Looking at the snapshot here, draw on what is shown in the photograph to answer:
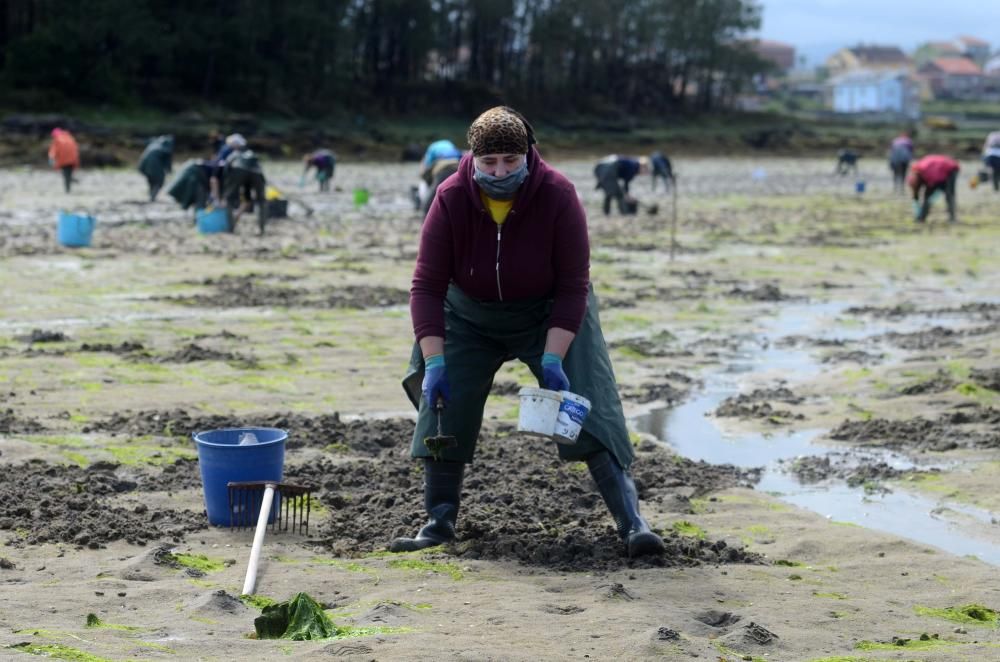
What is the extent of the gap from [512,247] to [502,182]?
0.27m

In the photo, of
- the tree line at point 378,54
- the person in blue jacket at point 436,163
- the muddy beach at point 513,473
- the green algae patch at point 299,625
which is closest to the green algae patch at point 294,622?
the green algae patch at point 299,625

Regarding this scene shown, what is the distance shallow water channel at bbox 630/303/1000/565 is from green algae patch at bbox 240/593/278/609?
2.85m

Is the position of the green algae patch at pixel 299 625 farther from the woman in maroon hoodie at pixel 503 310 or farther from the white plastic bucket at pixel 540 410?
the woman in maroon hoodie at pixel 503 310

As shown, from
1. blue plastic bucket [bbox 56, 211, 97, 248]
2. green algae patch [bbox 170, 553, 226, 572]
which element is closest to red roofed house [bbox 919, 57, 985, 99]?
blue plastic bucket [bbox 56, 211, 97, 248]

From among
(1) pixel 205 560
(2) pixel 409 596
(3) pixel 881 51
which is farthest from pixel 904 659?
(3) pixel 881 51

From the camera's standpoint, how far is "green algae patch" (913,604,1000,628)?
4945mm

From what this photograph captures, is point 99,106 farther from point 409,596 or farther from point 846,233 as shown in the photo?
point 409,596

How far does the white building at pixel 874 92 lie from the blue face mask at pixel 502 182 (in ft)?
415

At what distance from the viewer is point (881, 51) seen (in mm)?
193625

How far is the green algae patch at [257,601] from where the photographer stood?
16.1ft

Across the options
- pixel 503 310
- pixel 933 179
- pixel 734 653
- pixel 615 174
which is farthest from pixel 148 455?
pixel 933 179

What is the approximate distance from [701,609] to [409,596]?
99 cm

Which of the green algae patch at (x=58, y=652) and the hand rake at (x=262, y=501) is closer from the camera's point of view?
the green algae patch at (x=58, y=652)

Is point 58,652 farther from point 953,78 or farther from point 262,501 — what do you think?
point 953,78
